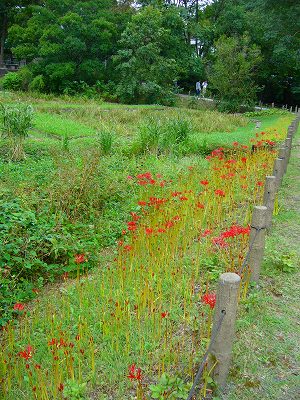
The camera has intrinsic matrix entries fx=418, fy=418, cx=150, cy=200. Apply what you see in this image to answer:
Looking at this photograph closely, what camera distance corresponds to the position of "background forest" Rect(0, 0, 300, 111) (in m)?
24.1

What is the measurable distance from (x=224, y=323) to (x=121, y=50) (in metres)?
24.5

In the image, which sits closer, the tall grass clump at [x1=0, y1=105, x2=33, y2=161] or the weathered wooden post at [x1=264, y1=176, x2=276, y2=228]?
the weathered wooden post at [x1=264, y1=176, x2=276, y2=228]

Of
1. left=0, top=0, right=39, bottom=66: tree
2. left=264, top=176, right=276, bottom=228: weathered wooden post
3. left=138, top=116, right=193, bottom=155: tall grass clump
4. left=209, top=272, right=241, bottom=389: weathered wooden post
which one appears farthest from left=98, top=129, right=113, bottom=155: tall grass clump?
left=0, top=0, right=39, bottom=66: tree

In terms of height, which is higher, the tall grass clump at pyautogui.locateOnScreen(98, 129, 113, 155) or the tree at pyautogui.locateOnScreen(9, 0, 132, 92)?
the tree at pyautogui.locateOnScreen(9, 0, 132, 92)

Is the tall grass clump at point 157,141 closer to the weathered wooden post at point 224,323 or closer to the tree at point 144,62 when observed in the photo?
the weathered wooden post at point 224,323

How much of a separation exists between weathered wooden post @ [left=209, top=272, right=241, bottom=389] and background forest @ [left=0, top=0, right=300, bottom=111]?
72.3 feet

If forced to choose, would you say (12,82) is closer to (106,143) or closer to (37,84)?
(37,84)

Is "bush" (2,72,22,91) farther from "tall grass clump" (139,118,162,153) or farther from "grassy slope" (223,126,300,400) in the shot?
"grassy slope" (223,126,300,400)

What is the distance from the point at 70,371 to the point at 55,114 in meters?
13.5

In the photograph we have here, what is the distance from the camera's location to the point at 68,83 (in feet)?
82.6

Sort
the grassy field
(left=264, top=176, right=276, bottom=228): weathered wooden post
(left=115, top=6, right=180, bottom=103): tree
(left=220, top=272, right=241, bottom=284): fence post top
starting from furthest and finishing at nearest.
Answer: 1. (left=115, top=6, right=180, bottom=103): tree
2. (left=264, top=176, right=276, bottom=228): weathered wooden post
3. the grassy field
4. (left=220, top=272, right=241, bottom=284): fence post top

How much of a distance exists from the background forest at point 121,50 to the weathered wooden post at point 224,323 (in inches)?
868

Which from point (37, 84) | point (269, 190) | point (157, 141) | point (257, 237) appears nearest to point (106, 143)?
point (157, 141)

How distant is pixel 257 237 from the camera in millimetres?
3314
